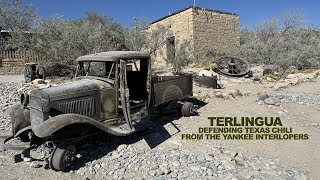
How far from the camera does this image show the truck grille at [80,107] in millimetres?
4945

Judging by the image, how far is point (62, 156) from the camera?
4637 mm

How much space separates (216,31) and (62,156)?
18421 mm

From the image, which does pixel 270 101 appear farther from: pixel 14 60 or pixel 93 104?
pixel 14 60

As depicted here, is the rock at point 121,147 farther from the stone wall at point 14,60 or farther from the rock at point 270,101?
the stone wall at point 14,60

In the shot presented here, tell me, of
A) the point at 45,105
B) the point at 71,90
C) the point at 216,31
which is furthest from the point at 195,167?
the point at 216,31

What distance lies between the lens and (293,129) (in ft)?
21.1

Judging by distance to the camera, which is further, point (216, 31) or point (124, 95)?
point (216, 31)

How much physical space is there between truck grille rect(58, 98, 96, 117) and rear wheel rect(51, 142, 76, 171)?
592 millimetres

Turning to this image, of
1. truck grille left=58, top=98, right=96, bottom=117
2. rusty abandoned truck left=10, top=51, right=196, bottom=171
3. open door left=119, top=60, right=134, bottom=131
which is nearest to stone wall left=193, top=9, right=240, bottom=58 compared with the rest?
rusty abandoned truck left=10, top=51, right=196, bottom=171

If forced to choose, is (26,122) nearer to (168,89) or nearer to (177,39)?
(168,89)

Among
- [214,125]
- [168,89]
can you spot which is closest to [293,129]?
[214,125]

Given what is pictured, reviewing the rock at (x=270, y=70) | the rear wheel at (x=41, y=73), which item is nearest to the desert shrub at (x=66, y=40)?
the rear wheel at (x=41, y=73)

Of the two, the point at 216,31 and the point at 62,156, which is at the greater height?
the point at 216,31

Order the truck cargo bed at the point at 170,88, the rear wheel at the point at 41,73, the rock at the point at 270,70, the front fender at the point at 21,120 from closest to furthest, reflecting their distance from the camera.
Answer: the front fender at the point at 21,120
the truck cargo bed at the point at 170,88
the rear wheel at the point at 41,73
the rock at the point at 270,70
